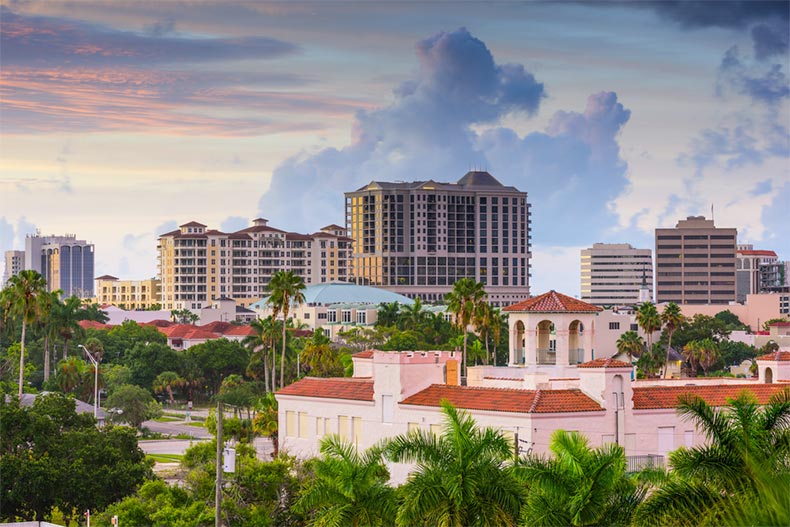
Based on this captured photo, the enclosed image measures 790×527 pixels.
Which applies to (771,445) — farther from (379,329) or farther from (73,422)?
(379,329)

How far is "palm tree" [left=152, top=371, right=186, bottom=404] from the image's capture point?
12150 cm

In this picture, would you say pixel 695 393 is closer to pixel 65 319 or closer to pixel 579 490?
pixel 579 490

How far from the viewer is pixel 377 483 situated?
110ft

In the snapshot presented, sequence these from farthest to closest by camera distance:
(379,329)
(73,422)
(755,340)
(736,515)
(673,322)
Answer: (755,340), (379,329), (673,322), (73,422), (736,515)

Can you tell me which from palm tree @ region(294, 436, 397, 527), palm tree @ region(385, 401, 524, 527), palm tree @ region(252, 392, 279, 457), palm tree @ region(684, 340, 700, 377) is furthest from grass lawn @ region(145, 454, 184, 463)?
palm tree @ region(684, 340, 700, 377)

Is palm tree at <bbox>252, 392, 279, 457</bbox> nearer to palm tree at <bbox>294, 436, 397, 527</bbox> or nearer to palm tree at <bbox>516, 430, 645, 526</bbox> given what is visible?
palm tree at <bbox>294, 436, 397, 527</bbox>

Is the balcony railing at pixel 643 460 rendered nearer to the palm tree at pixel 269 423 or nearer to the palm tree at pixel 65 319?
the palm tree at pixel 269 423

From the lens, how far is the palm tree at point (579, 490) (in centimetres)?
2681

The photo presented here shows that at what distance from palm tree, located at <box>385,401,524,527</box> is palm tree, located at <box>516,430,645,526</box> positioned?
1.27m

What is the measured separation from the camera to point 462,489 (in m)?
29.3

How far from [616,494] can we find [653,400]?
2370 centimetres

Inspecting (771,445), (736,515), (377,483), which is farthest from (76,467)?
(736,515)

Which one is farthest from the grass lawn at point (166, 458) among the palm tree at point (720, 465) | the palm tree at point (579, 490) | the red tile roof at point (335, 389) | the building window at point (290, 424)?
the palm tree at point (720, 465)

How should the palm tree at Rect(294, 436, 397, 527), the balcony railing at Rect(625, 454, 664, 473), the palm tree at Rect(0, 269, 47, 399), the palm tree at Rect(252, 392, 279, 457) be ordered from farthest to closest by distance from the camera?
1. the palm tree at Rect(0, 269, 47, 399)
2. the palm tree at Rect(252, 392, 279, 457)
3. the balcony railing at Rect(625, 454, 664, 473)
4. the palm tree at Rect(294, 436, 397, 527)
